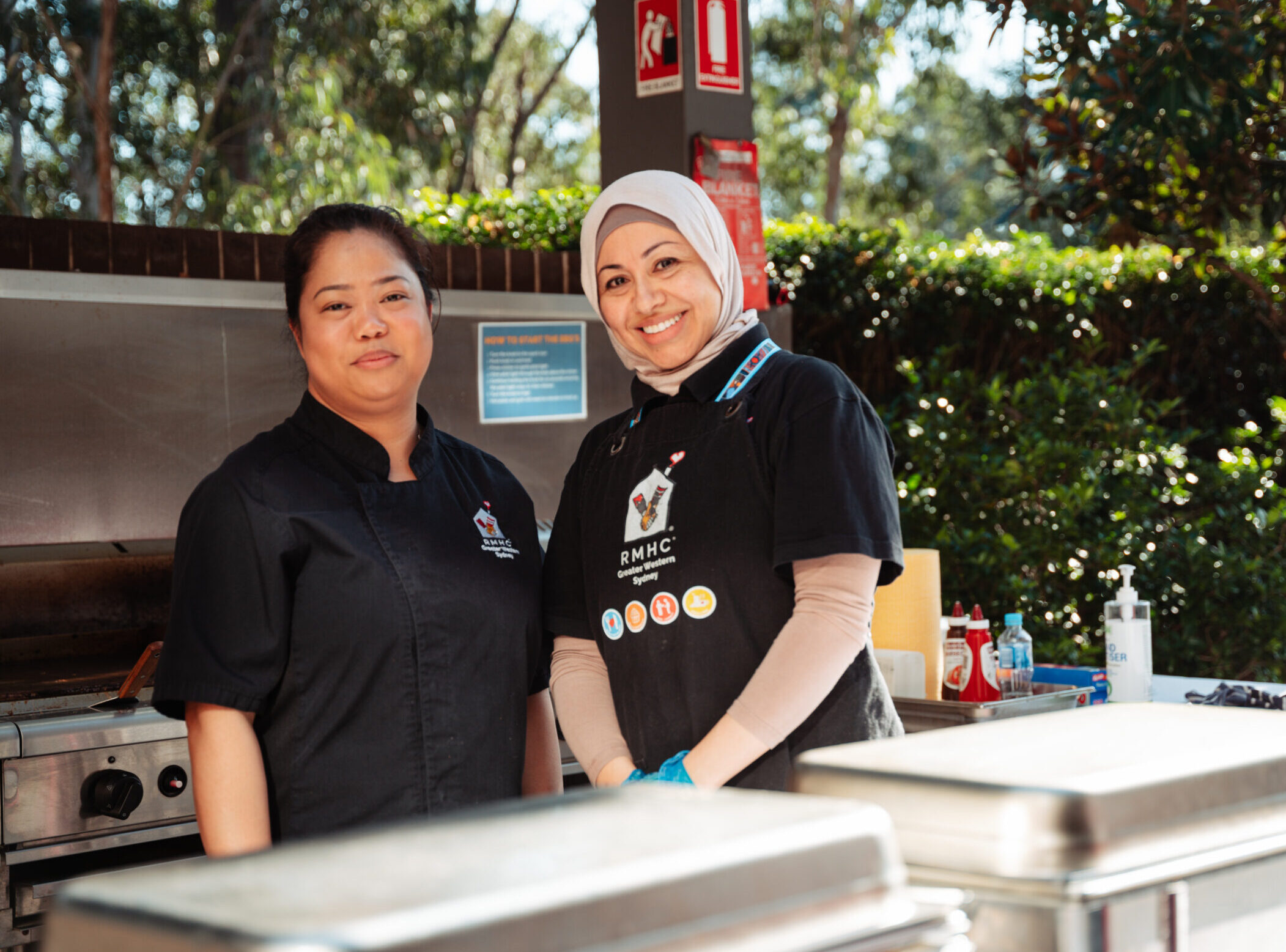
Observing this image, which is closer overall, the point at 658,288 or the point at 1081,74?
the point at 658,288

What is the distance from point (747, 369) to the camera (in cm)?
175

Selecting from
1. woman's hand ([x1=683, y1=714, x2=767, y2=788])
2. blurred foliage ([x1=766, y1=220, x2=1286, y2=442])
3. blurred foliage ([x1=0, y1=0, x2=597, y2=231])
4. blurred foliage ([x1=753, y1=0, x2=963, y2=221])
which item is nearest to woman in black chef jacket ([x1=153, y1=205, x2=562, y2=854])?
woman's hand ([x1=683, y1=714, x2=767, y2=788])

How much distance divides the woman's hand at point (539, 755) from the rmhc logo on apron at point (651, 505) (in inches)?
14.5

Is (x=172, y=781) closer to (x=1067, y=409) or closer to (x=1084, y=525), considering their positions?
(x=1084, y=525)

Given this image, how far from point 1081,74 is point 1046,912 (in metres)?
4.38

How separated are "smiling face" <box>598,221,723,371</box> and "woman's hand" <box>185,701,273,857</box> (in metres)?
0.75

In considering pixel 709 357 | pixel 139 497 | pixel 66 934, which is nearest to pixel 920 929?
pixel 66 934

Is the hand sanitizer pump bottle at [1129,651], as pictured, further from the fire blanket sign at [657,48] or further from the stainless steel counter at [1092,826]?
the stainless steel counter at [1092,826]

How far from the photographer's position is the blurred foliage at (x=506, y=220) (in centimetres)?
462

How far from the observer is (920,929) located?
0.74 m

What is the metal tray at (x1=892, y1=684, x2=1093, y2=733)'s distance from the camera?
2619 mm

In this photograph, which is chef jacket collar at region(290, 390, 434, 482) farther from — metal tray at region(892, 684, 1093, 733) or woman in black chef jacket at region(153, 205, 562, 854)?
metal tray at region(892, 684, 1093, 733)

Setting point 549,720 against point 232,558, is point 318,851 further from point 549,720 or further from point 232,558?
point 549,720

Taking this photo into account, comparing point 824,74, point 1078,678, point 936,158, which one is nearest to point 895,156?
point 936,158
